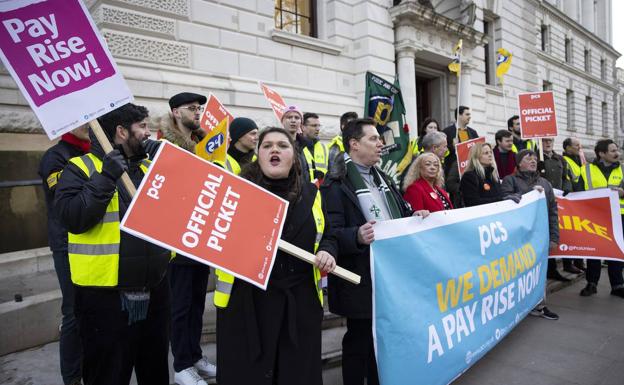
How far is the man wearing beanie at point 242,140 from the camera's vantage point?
138 inches

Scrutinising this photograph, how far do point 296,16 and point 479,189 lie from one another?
6.62 m

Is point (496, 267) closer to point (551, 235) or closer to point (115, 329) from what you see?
point (551, 235)

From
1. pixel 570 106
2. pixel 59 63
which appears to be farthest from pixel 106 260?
pixel 570 106

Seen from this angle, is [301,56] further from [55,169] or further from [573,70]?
[573,70]

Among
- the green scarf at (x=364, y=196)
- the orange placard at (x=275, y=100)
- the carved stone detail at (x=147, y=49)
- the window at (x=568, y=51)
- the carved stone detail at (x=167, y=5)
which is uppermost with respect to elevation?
the window at (x=568, y=51)

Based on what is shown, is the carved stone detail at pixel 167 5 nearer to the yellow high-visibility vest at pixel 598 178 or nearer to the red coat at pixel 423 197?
the red coat at pixel 423 197

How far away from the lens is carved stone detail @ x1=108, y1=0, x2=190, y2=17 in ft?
20.1

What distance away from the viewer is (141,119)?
216cm

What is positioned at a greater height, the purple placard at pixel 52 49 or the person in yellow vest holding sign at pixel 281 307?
the purple placard at pixel 52 49

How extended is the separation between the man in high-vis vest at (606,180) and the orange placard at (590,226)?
0.43 meters

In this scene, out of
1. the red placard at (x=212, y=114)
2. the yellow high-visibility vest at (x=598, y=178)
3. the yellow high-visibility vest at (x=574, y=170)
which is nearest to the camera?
the red placard at (x=212, y=114)

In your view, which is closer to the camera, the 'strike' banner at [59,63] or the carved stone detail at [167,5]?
the 'strike' banner at [59,63]

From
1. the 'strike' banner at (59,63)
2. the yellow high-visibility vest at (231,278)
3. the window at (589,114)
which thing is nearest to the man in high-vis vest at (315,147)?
the yellow high-visibility vest at (231,278)

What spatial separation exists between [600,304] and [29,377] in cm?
608
